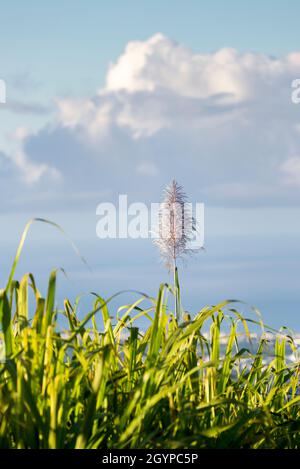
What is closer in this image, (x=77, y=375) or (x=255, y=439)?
(x=77, y=375)

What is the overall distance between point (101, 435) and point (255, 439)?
0.57m

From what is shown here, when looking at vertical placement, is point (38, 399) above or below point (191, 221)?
below

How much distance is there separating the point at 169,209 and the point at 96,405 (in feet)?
6.07

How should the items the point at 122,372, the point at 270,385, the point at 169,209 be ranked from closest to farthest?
A: the point at 122,372
the point at 270,385
the point at 169,209

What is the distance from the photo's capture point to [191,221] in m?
4.23

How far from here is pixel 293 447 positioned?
10.1 ft
